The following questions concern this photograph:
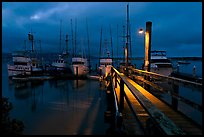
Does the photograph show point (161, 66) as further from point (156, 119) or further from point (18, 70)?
point (18, 70)

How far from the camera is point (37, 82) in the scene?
1939 inches

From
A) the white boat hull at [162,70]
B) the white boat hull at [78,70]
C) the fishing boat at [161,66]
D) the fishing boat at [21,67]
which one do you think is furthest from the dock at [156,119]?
the fishing boat at [21,67]

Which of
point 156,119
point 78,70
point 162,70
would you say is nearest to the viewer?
point 156,119

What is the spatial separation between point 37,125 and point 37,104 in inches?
392

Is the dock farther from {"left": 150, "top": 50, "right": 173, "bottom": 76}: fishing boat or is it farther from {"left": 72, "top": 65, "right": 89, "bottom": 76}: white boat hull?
{"left": 72, "top": 65, "right": 89, "bottom": 76}: white boat hull

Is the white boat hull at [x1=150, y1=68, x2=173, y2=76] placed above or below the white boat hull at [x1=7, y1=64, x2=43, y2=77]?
above

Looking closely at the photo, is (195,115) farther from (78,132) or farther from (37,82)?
(37,82)

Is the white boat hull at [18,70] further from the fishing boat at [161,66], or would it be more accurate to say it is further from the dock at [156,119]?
the dock at [156,119]

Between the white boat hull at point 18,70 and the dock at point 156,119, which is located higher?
the dock at point 156,119

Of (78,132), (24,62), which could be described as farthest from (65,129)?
(24,62)

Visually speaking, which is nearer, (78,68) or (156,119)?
(156,119)

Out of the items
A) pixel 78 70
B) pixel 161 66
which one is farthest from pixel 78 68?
pixel 161 66

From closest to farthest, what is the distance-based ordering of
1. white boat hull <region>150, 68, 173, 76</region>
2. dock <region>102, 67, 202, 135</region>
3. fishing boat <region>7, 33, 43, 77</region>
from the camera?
dock <region>102, 67, 202, 135</region>, white boat hull <region>150, 68, 173, 76</region>, fishing boat <region>7, 33, 43, 77</region>

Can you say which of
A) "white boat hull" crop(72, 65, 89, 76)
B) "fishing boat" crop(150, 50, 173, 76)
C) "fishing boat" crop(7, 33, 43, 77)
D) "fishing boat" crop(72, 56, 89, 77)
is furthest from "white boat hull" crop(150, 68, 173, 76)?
"fishing boat" crop(7, 33, 43, 77)
